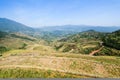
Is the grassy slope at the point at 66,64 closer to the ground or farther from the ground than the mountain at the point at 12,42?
farther from the ground

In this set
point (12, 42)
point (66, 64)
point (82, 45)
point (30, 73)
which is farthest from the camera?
point (12, 42)

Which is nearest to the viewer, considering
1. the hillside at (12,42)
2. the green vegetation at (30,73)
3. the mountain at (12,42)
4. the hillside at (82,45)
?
the green vegetation at (30,73)

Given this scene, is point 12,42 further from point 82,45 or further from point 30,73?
point 30,73

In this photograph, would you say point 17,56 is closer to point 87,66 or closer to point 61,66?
point 61,66

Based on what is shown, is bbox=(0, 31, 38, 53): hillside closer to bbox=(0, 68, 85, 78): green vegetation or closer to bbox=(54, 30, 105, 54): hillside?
bbox=(54, 30, 105, 54): hillside

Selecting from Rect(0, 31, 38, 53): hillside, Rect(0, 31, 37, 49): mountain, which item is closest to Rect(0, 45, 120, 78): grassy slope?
Rect(0, 31, 38, 53): hillside

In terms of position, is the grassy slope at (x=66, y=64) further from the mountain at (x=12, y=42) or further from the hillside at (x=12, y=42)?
the mountain at (x=12, y=42)

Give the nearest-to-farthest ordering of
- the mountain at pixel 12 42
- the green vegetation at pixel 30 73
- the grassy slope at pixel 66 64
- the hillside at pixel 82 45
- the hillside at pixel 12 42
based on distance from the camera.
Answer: the green vegetation at pixel 30 73 < the grassy slope at pixel 66 64 < the hillside at pixel 82 45 < the hillside at pixel 12 42 < the mountain at pixel 12 42

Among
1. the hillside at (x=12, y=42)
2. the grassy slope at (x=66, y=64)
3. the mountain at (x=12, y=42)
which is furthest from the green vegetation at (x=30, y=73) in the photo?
the mountain at (x=12, y=42)

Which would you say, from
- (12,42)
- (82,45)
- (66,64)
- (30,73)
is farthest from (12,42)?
(30,73)

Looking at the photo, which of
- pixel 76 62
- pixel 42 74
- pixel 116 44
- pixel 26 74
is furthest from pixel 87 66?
pixel 116 44

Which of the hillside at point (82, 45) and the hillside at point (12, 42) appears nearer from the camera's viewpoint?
the hillside at point (82, 45)
